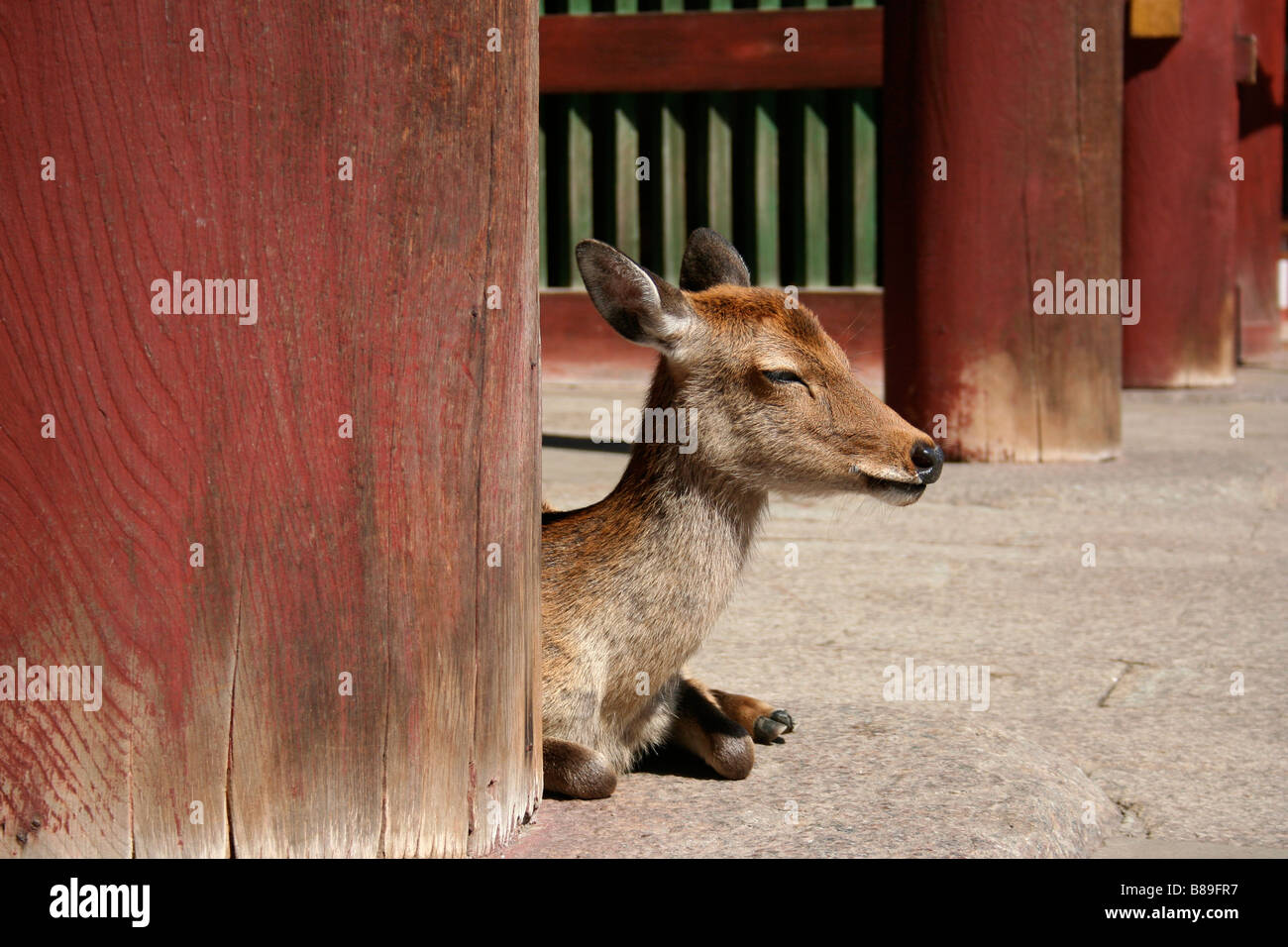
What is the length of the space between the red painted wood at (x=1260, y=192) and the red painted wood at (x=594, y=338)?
497 centimetres

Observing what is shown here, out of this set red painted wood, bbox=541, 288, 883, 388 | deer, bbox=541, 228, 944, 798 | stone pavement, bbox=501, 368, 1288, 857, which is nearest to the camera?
stone pavement, bbox=501, 368, 1288, 857

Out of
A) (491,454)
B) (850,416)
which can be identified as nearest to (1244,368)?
(850,416)

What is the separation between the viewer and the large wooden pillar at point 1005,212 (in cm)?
782

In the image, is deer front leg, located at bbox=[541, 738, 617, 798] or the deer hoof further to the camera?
the deer hoof

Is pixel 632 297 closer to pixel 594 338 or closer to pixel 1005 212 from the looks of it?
pixel 1005 212

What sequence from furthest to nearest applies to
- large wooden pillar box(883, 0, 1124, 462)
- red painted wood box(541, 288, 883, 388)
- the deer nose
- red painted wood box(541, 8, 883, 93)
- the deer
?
red painted wood box(541, 288, 883, 388) < red painted wood box(541, 8, 883, 93) < large wooden pillar box(883, 0, 1124, 462) < the deer nose < the deer

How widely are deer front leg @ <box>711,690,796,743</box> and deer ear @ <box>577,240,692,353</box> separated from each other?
2.72 ft

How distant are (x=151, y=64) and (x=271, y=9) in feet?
0.66

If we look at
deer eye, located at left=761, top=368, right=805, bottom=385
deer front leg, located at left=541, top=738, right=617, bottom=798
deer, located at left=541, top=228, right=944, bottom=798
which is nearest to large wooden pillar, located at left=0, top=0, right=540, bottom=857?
deer front leg, located at left=541, top=738, right=617, bottom=798

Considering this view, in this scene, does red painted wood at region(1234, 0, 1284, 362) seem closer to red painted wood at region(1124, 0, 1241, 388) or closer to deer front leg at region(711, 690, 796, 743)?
red painted wood at region(1124, 0, 1241, 388)

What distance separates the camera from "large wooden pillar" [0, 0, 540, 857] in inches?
104

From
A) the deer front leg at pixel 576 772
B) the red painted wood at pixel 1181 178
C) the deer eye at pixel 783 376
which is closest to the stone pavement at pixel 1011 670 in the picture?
the deer front leg at pixel 576 772

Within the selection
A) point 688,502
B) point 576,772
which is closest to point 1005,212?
point 688,502

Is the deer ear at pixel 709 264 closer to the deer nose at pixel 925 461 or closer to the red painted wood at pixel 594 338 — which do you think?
the deer nose at pixel 925 461
